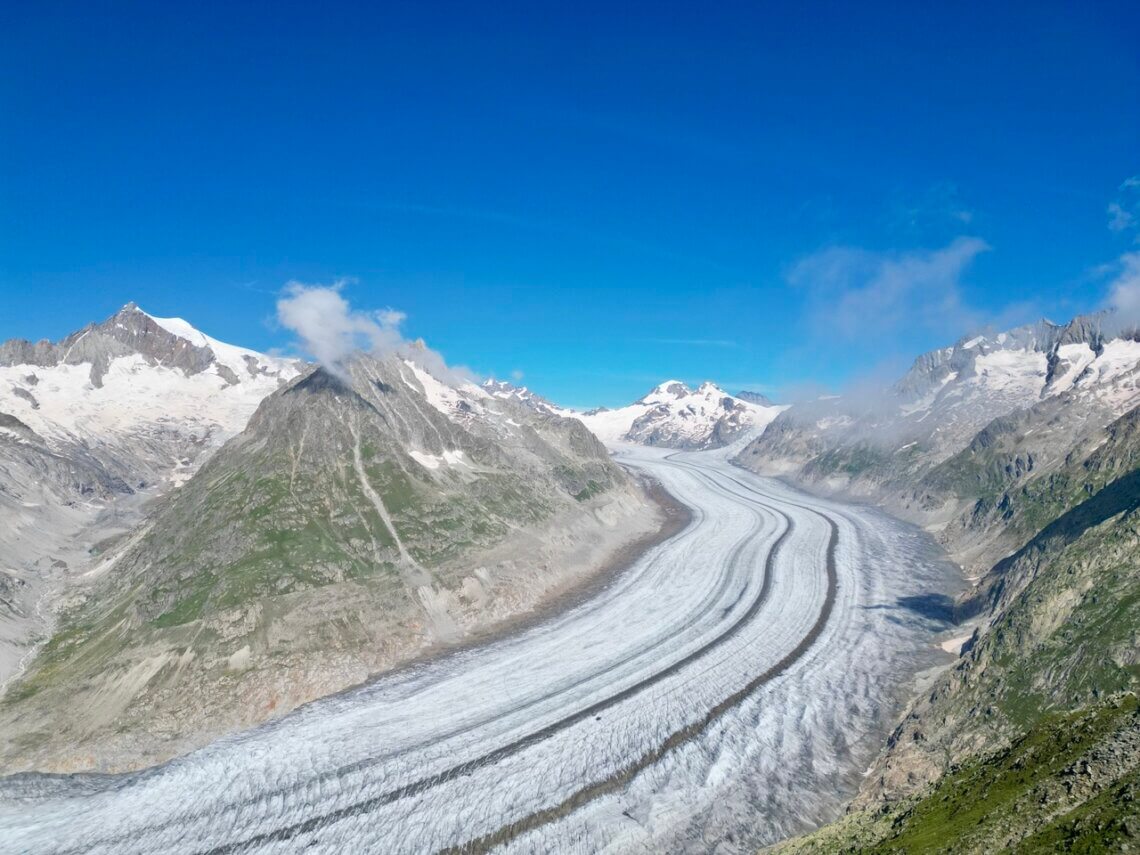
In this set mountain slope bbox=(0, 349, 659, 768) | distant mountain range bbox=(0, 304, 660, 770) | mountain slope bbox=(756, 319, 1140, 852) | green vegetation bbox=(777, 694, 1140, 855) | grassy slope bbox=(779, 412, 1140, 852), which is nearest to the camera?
green vegetation bbox=(777, 694, 1140, 855)

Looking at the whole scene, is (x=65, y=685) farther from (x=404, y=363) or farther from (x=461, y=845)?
(x=404, y=363)

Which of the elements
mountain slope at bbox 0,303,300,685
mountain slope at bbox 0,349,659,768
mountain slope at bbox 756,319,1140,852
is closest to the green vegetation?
mountain slope at bbox 756,319,1140,852

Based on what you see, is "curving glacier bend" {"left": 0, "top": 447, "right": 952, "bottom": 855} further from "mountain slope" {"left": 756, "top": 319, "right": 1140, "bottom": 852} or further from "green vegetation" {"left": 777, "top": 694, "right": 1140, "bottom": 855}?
"green vegetation" {"left": 777, "top": 694, "right": 1140, "bottom": 855}

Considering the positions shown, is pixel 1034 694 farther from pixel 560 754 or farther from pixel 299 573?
pixel 299 573

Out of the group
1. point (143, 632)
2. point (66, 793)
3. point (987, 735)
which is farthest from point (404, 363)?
point (987, 735)

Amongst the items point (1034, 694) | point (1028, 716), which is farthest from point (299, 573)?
point (1034, 694)

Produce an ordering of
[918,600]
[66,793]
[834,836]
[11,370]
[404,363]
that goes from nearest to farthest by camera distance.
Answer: [834,836] < [66,793] < [918,600] < [404,363] < [11,370]
